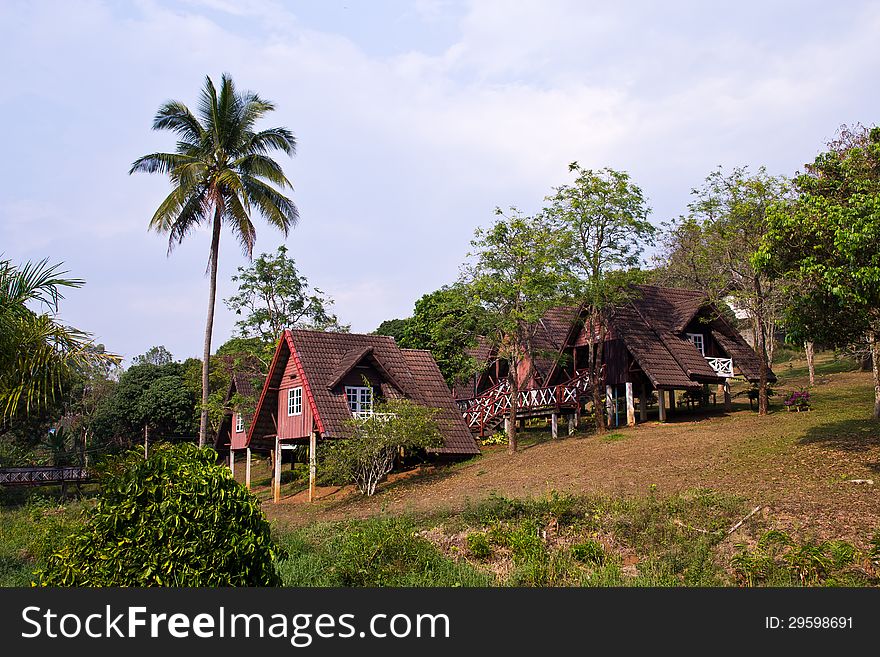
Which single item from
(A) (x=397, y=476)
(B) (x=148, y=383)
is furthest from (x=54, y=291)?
(B) (x=148, y=383)

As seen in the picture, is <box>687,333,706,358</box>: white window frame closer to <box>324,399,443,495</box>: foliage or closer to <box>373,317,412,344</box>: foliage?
<box>324,399,443,495</box>: foliage

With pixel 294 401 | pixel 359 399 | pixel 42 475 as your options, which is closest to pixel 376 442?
pixel 359 399

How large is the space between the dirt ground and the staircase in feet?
4.88

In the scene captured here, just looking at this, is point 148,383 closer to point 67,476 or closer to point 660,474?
point 67,476

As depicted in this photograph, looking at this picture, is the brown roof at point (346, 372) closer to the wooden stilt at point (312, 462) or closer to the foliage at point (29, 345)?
the wooden stilt at point (312, 462)

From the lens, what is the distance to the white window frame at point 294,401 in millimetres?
31281

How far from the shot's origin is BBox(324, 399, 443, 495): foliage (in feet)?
87.2

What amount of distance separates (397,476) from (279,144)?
641 inches

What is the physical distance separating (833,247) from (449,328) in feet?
56.2

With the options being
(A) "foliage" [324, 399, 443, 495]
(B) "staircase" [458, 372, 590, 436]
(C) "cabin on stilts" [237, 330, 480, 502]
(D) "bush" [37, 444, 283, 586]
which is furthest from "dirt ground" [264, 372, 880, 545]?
(D) "bush" [37, 444, 283, 586]

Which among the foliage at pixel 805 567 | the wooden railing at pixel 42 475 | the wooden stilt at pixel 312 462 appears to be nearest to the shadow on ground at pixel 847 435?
the foliage at pixel 805 567

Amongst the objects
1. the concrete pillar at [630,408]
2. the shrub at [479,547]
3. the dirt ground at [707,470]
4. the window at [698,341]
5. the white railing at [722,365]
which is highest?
the window at [698,341]

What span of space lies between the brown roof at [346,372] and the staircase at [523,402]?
341cm

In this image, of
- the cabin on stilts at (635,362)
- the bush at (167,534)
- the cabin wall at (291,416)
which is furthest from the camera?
the cabin on stilts at (635,362)
